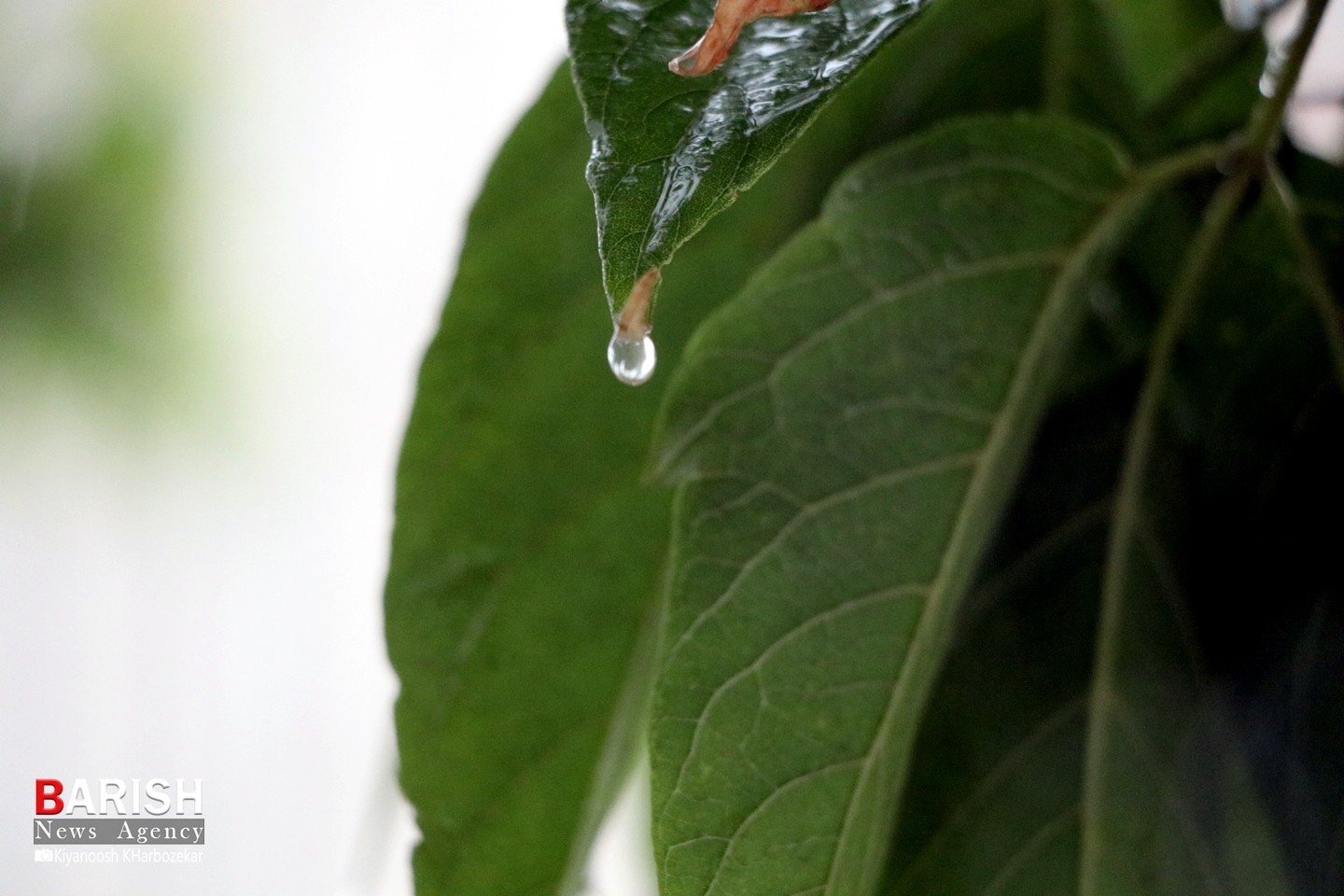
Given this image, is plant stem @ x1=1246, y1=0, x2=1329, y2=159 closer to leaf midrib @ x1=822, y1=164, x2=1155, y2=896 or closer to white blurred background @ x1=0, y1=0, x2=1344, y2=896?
leaf midrib @ x1=822, y1=164, x2=1155, y2=896

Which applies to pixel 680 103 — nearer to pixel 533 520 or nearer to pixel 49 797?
pixel 533 520

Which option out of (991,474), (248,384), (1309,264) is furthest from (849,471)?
(248,384)

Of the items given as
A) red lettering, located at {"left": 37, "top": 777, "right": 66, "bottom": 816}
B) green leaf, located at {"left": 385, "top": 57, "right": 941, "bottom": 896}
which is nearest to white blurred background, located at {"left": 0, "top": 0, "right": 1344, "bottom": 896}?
red lettering, located at {"left": 37, "top": 777, "right": 66, "bottom": 816}

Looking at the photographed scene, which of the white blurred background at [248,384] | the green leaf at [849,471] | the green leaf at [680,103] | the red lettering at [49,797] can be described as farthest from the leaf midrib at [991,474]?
the white blurred background at [248,384]

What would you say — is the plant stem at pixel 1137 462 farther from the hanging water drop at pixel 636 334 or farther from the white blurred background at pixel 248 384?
the white blurred background at pixel 248 384

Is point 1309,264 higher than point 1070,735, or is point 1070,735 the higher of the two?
point 1309,264

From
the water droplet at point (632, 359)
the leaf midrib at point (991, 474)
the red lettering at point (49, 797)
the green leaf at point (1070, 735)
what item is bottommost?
the red lettering at point (49, 797)
